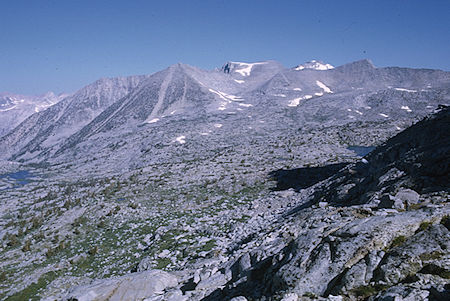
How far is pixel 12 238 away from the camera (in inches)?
1104

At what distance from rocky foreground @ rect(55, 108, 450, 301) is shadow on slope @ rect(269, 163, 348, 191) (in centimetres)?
1375

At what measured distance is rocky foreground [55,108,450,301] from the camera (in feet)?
25.2

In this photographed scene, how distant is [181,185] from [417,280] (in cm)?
3472

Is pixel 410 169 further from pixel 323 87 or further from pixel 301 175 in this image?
pixel 323 87

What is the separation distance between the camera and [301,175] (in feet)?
123

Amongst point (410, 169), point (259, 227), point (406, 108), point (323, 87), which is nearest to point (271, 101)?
point (323, 87)

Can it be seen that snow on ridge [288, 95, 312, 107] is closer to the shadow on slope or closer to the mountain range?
the mountain range

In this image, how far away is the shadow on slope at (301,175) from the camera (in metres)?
33.7

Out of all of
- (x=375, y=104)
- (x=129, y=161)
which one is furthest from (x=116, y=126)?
(x=375, y=104)

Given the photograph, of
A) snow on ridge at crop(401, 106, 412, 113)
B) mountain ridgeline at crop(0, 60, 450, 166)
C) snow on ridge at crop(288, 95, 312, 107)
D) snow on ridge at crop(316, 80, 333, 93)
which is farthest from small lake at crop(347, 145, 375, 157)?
snow on ridge at crop(316, 80, 333, 93)

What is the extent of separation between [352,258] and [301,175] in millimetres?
29280

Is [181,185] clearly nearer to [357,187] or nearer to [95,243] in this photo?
[95,243]

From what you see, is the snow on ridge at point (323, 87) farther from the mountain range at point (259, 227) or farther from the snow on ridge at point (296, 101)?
the mountain range at point (259, 227)

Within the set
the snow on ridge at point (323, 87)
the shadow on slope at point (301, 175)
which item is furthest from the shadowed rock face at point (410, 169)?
the snow on ridge at point (323, 87)
